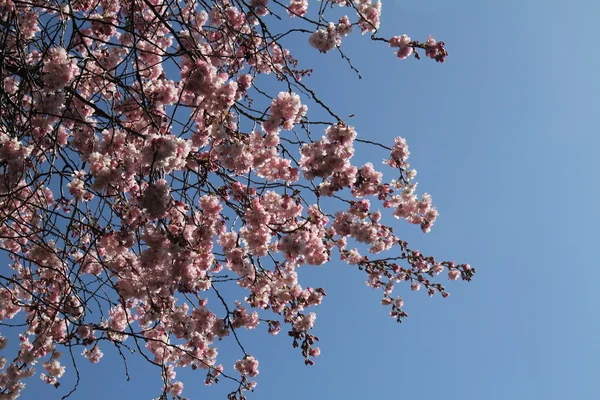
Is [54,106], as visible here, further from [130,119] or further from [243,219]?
[243,219]

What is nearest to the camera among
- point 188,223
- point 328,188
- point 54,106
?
point 54,106

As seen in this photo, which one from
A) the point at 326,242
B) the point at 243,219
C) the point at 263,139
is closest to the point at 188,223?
the point at 243,219

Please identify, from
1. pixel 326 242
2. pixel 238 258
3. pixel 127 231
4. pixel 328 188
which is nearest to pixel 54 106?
pixel 127 231

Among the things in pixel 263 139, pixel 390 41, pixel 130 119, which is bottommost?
pixel 263 139

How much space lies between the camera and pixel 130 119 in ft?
12.8

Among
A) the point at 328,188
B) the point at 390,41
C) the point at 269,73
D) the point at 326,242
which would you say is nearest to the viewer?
the point at 328,188

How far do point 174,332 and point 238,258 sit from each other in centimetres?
101

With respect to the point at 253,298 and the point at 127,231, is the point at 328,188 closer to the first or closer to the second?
the point at 253,298

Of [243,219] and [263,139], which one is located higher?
[263,139]

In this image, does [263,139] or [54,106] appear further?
[263,139]

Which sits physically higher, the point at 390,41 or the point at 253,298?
the point at 390,41

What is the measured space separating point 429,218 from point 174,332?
2686 mm

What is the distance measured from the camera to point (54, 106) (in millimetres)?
Result: 2771

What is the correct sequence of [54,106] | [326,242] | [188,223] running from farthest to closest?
1. [326,242]
2. [188,223]
3. [54,106]
